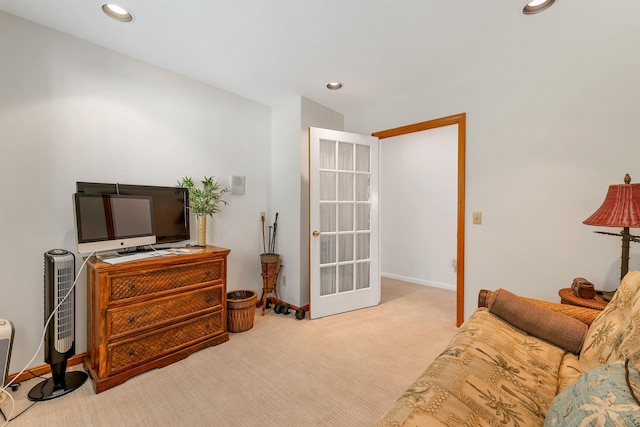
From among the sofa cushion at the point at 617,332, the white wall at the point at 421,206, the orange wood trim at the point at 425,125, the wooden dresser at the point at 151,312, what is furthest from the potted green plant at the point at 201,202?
the white wall at the point at 421,206

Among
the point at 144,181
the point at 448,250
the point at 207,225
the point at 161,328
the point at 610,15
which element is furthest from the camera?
the point at 448,250

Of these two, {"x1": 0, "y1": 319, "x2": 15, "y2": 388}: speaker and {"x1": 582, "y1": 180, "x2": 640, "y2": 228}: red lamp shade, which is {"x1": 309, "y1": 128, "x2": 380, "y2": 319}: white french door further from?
{"x1": 0, "y1": 319, "x2": 15, "y2": 388}: speaker

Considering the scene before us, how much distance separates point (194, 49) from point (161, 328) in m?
2.25

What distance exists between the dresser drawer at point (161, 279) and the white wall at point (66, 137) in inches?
20.4

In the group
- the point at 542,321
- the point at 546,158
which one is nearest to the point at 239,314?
the point at 542,321

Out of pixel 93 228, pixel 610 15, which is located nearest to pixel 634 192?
pixel 610 15

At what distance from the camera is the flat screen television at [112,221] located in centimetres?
204

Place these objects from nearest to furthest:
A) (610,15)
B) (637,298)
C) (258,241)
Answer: (637,298) → (610,15) → (258,241)

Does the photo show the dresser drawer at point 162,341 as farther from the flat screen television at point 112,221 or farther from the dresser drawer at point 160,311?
the flat screen television at point 112,221

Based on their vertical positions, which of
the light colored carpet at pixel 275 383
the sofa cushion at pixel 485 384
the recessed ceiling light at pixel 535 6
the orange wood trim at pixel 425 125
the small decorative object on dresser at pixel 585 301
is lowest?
the light colored carpet at pixel 275 383

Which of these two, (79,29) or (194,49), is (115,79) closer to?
(79,29)

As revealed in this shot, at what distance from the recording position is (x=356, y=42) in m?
2.24

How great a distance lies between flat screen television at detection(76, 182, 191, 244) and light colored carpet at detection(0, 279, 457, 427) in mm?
1084

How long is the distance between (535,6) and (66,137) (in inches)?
134
